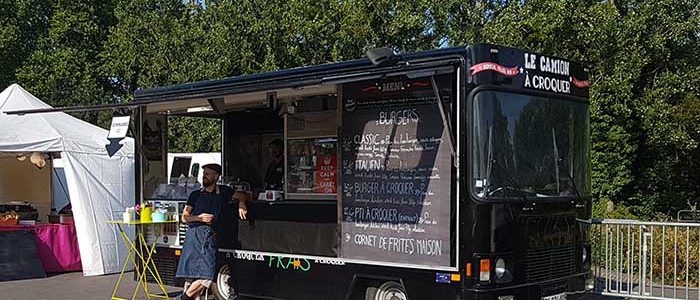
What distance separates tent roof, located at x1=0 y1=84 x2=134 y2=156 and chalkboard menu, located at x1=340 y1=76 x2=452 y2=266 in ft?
22.0

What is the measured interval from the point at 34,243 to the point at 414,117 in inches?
323

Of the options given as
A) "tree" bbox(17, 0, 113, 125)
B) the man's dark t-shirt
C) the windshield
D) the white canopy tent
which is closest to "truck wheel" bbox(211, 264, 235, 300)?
the man's dark t-shirt

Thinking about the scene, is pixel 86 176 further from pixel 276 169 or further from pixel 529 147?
pixel 529 147

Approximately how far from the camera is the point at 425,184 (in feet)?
22.7

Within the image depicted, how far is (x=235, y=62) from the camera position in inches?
824

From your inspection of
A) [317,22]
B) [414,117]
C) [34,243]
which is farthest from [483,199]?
[317,22]

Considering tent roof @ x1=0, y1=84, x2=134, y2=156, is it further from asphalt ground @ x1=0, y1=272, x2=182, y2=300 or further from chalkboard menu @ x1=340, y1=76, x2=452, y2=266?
chalkboard menu @ x1=340, y1=76, x2=452, y2=266

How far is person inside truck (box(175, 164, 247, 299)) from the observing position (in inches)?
317

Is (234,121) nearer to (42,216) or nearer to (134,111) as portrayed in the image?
(134,111)

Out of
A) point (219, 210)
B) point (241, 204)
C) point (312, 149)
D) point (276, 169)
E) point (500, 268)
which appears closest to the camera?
point (500, 268)

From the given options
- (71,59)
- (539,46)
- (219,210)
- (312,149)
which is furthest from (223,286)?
(71,59)

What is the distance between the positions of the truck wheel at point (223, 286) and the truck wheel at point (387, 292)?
2.42 meters

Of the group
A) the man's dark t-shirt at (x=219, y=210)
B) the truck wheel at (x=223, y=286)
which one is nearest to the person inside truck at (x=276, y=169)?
the man's dark t-shirt at (x=219, y=210)

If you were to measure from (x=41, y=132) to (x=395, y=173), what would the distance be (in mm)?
Result: 7901
